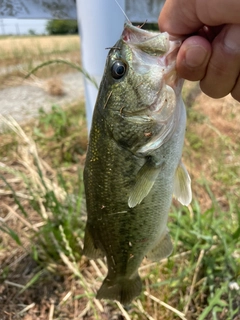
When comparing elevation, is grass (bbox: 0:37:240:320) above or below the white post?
below

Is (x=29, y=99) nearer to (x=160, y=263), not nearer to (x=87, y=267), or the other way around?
(x=87, y=267)

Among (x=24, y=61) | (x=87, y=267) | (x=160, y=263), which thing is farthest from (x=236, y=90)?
(x=24, y=61)

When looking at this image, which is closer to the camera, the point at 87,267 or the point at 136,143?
the point at 136,143

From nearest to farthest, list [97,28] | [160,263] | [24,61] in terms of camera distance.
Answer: [97,28] → [160,263] → [24,61]

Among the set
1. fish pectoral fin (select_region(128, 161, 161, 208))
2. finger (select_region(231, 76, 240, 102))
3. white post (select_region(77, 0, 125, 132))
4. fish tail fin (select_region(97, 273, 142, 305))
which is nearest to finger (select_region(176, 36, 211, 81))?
finger (select_region(231, 76, 240, 102))

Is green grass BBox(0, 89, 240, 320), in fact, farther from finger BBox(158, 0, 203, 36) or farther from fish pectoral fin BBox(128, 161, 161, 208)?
finger BBox(158, 0, 203, 36)

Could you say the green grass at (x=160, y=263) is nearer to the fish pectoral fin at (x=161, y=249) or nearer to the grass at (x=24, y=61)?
the fish pectoral fin at (x=161, y=249)

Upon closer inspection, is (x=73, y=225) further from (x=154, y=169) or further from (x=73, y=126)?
(x=73, y=126)

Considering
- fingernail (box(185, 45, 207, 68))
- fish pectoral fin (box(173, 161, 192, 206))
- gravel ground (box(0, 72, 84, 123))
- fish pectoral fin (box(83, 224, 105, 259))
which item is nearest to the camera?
fingernail (box(185, 45, 207, 68))

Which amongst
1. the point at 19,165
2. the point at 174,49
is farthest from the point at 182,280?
the point at 19,165
